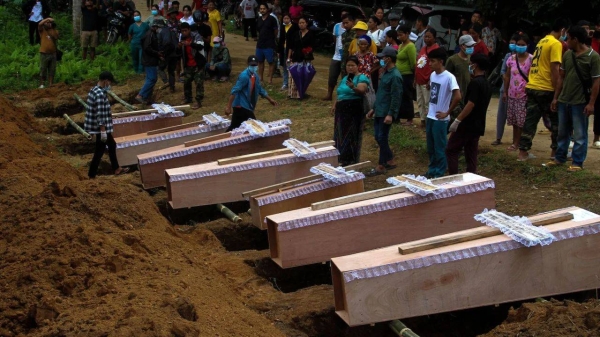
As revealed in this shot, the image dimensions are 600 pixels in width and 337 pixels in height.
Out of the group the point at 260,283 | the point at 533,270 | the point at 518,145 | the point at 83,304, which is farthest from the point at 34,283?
the point at 518,145

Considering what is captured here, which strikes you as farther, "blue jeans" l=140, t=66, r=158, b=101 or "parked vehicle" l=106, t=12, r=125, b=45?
"parked vehicle" l=106, t=12, r=125, b=45

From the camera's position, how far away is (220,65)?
62.0 ft

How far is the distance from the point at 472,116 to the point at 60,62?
48.1 ft

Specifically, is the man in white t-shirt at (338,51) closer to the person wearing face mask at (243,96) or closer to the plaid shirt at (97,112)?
the person wearing face mask at (243,96)

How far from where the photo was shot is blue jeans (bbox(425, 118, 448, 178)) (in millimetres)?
10367

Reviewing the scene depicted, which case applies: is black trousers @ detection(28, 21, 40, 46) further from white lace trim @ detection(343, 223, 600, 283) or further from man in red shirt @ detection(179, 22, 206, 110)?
white lace trim @ detection(343, 223, 600, 283)

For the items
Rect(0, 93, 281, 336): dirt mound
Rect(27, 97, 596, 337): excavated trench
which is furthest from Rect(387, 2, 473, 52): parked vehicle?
Rect(0, 93, 281, 336): dirt mound

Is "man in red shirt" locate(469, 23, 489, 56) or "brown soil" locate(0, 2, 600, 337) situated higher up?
"man in red shirt" locate(469, 23, 489, 56)

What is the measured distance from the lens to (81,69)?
2123 cm

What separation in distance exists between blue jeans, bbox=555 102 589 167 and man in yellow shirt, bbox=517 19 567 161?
0.34 meters

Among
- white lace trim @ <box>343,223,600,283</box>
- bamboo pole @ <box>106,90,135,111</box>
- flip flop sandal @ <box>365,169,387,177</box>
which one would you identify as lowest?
flip flop sandal @ <box>365,169,387,177</box>

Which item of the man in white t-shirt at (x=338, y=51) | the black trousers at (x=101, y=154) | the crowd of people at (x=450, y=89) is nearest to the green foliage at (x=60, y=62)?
the crowd of people at (x=450, y=89)

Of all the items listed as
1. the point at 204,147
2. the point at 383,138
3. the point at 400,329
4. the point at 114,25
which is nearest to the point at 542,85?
the point at 383,138

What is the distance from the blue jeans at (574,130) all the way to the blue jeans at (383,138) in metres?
2.28
